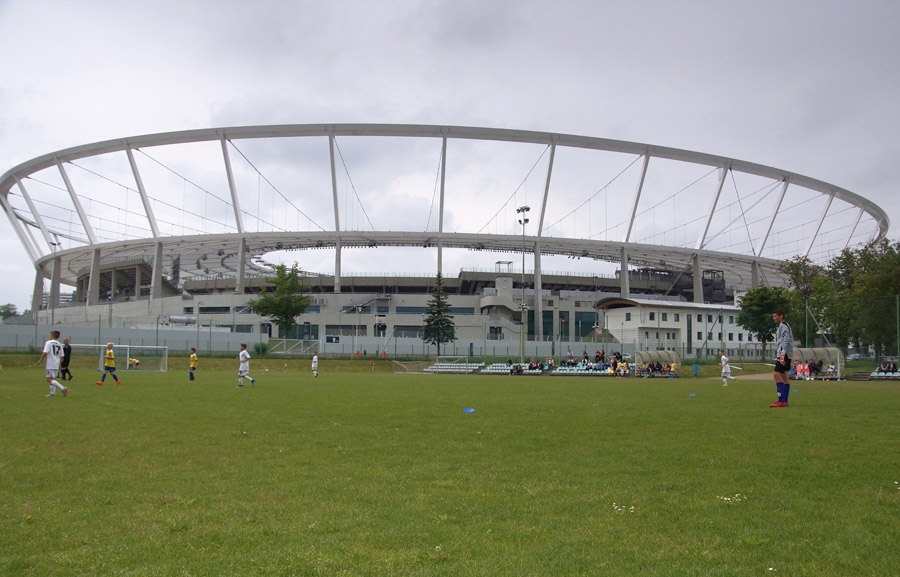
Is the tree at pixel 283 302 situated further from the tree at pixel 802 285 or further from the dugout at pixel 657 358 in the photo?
the tree at pixel 802 285

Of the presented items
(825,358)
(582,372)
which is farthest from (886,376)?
(582,372)

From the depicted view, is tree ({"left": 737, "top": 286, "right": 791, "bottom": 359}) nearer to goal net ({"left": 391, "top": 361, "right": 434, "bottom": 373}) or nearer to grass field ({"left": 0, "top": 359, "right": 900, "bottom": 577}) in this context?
goal net ({"left": 391, "top": 361, "right": 434, "bottom": 373})

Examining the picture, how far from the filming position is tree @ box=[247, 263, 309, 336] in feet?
178

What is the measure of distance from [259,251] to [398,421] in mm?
67488

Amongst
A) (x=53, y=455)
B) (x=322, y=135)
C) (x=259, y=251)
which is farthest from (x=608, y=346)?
(x=53, y=455)

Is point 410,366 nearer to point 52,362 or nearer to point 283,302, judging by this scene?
point 283,302

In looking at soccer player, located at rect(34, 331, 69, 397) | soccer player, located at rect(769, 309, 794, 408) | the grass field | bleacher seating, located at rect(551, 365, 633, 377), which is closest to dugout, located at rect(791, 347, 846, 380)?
bleacher seating, located at rect(551, 365, 633, 377)

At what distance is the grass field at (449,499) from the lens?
3.70 meters

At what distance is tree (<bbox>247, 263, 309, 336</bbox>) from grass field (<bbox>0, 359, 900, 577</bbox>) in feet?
147

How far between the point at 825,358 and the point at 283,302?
134 feet

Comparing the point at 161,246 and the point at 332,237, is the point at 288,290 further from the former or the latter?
the point at 161,246

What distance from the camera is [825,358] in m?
34.4

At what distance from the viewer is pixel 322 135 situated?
63.3m

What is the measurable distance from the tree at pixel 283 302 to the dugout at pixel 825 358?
127 feet
